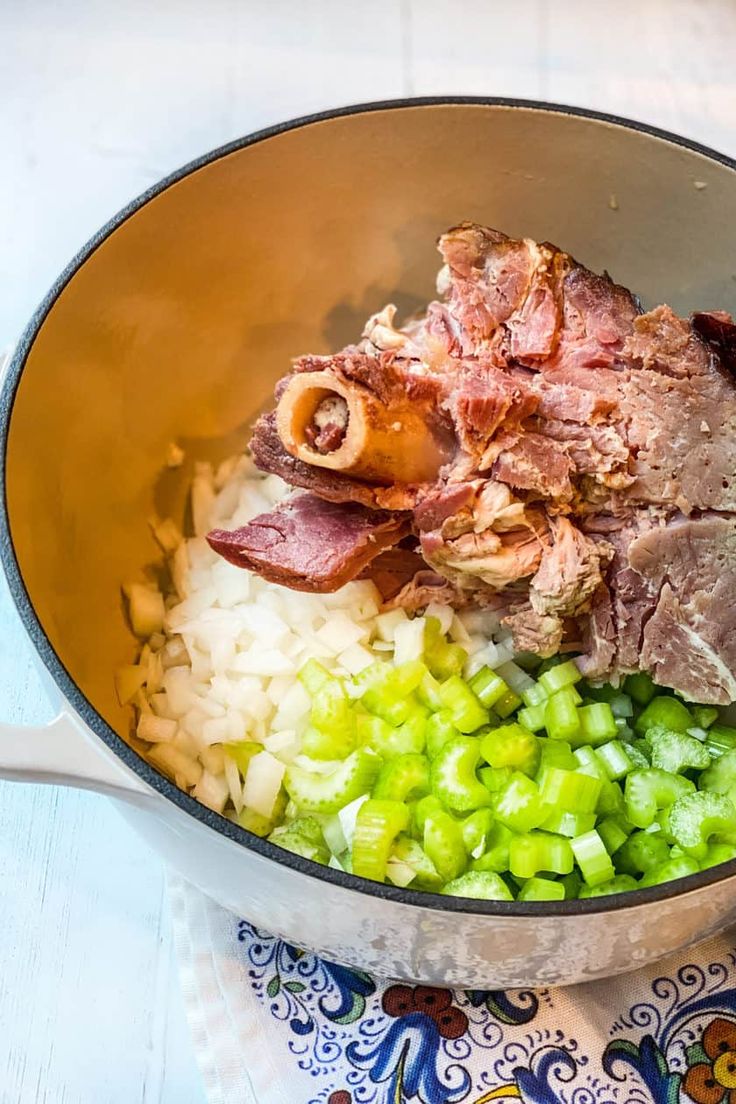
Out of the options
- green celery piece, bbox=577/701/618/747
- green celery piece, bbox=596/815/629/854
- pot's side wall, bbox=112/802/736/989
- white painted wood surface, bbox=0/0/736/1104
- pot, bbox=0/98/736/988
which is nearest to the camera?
pot's side wall, bbox=112/802/736/989

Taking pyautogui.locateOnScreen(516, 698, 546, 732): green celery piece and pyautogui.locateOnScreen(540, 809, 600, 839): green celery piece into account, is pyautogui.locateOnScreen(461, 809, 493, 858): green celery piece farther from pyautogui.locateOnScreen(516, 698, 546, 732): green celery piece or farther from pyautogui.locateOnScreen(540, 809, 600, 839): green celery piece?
pyautogui.locateOnScreen(516, 698, 546, 732): green celery piece

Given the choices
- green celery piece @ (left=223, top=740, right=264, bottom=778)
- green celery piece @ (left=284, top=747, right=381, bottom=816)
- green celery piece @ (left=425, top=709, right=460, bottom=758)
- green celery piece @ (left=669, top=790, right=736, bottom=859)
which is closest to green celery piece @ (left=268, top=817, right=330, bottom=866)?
green celery piece @ (left=284, top=747, right=381, bottom=816)

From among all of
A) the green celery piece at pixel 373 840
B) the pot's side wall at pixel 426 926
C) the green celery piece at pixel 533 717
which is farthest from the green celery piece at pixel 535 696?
the pot's side wall at pixel 426 926

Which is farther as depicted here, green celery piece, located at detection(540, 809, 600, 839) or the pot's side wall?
green celery piece, located at detection(540, 809, 600, 839)

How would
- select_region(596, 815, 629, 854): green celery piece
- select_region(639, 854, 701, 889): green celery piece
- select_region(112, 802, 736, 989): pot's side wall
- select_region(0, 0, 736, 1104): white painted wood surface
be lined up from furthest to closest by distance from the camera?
select_region(0, 0, 736, 1104): white painted wood surface < select_region(596, 815, 629, 854): green celery piece < select_region(639, 854, 701, 889): green celery piece < select_region(112, 802, 736, 989): pot's side wall

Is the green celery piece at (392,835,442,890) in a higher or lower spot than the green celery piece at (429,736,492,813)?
lower

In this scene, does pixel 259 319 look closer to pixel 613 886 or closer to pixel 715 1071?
pixel 613 886

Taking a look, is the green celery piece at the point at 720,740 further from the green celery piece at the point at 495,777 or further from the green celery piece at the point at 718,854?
the green celery piece at the point at 495,777

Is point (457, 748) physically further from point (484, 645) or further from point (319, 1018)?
point (319, 1018)
